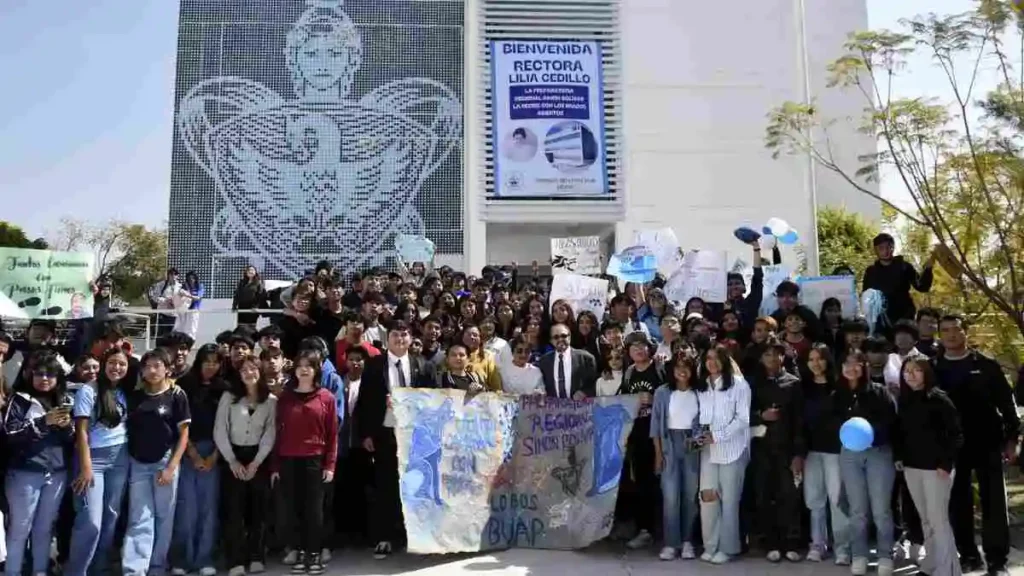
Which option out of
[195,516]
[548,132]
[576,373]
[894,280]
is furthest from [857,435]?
[548,132]

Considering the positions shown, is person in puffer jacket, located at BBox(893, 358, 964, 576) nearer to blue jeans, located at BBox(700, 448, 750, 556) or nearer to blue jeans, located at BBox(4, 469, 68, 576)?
blue jeans, located at BBox(700, 448, 750, 556)

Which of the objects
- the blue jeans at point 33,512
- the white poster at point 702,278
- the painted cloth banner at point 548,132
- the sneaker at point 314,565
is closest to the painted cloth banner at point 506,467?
the sneaker at point 314,565

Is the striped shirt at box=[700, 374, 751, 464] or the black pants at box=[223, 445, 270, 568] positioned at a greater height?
the striped shirt at box=[700, 374, 751, 464]

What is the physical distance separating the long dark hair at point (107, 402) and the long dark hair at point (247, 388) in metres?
0.70

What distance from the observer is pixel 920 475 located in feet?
17.0

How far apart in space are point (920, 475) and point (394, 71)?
13.6 meters

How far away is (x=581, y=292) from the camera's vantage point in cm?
896

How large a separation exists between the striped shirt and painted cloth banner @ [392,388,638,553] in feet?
1.95

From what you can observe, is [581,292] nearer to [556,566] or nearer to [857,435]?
[556,566]

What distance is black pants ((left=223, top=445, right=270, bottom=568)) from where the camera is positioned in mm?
5512

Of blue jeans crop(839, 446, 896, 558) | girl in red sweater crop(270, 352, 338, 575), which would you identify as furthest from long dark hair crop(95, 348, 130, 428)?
blue jeans crop(839, 446, 896, 558)

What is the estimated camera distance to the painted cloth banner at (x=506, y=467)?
5.78 meters

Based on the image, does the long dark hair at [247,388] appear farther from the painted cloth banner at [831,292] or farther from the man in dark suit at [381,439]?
the painted cloth banner at [831,292]

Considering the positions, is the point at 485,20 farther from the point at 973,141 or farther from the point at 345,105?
the point at 973,141
